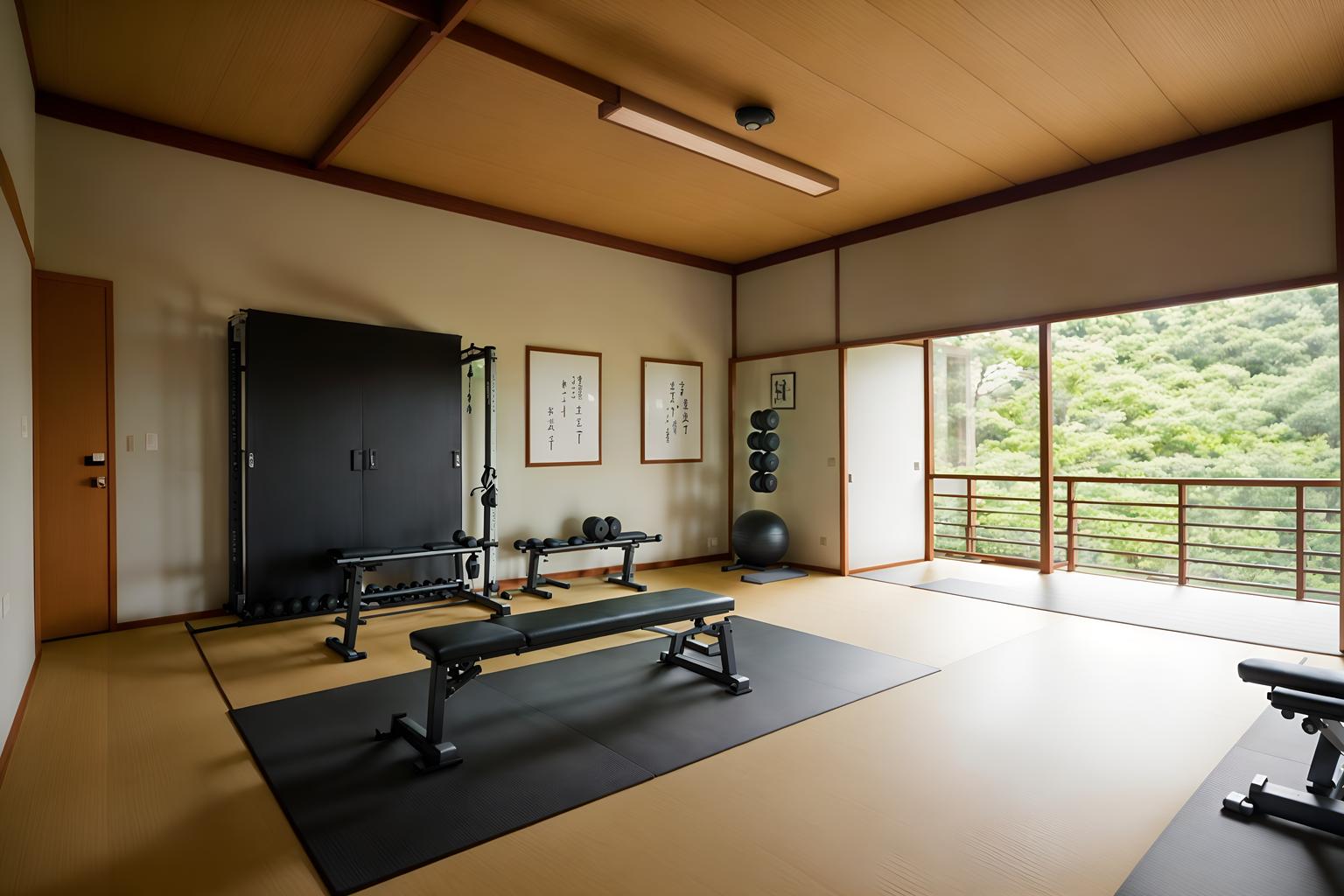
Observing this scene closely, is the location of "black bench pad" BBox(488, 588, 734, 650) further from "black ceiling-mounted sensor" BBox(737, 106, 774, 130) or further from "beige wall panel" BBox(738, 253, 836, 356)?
"beige wall panel" BBox(738, 253, 836, 356)

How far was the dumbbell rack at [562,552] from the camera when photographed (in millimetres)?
5691

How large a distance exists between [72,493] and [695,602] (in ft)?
12.3

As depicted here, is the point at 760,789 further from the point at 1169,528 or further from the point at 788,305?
the point at 1169,528

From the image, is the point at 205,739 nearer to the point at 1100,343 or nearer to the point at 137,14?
the point at 137,14

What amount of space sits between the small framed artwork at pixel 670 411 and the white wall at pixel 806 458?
0.55 m

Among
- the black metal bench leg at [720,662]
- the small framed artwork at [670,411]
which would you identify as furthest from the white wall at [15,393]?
the small framed artwork at [670,411]

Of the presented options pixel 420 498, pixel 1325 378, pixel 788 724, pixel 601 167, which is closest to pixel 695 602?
pixel 788 724

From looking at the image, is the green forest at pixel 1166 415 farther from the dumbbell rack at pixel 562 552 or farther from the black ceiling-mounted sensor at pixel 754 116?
the black ceiling-mounted sensor at pixel 754 116

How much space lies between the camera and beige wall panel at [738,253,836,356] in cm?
691

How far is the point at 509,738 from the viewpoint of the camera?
293 cm

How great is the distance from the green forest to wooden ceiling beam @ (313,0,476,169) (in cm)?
582

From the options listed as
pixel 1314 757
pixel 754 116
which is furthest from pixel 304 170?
pixel 1314 757

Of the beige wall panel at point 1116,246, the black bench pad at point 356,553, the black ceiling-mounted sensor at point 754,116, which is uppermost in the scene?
the black ceiling-mounted sensor at point 754,116

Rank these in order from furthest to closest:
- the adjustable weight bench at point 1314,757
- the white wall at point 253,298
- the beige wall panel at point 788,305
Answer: the beige wall panel at point 788,305, the white wall at point 253,298, the adjustable weight bench at point 1314,757
